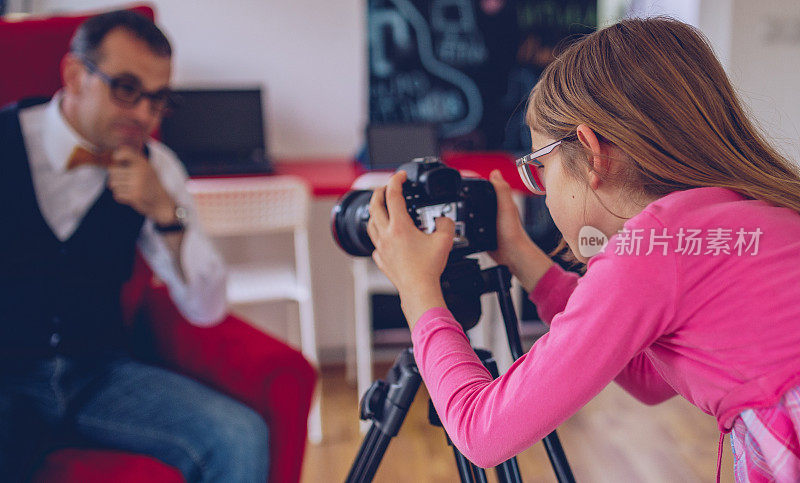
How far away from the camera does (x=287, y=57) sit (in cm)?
239

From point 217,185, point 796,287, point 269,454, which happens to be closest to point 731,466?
point 796,287

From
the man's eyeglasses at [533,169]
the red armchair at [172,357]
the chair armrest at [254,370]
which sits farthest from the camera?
the chair armrest at [254,370]

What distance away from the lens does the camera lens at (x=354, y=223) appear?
0.79m

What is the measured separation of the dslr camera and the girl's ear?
15 centimetres

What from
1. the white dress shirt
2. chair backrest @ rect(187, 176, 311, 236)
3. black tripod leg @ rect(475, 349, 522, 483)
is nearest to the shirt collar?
the white dress shirt

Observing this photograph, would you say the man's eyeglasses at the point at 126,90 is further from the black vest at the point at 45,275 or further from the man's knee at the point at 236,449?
the man's knee at the point at 236,449

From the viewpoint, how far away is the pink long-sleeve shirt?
0.59 meters

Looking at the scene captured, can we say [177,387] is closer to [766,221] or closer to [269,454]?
[269,454]

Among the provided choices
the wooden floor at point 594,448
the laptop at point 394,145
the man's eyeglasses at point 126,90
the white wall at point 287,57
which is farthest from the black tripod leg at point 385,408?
the white wall at point 287,57

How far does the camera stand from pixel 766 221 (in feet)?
2.04

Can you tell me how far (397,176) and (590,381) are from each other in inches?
12.4

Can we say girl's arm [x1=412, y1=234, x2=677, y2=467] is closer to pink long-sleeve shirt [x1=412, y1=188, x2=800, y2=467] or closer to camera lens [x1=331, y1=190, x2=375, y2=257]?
pink long-sleeve shirt [x1=412, y1=188, x2=800, y2=467]

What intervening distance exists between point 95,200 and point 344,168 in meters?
1.05

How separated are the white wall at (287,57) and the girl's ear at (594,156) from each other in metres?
1.88
